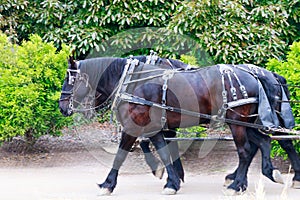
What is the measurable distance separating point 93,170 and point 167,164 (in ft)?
7.77

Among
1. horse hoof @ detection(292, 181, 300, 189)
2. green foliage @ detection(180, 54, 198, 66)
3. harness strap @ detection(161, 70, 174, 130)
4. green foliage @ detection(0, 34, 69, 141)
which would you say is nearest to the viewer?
harness strap @ detection(161, 70, 174, 130)

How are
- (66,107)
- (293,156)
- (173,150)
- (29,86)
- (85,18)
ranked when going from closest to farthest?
(66,107) < (293,156) < (173,150) < (29,86) < (85,18)

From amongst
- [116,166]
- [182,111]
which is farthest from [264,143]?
[116,166]

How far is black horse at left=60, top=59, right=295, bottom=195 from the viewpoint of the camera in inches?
287

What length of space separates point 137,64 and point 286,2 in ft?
14.3

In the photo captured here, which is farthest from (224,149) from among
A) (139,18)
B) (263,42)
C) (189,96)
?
(189,96)

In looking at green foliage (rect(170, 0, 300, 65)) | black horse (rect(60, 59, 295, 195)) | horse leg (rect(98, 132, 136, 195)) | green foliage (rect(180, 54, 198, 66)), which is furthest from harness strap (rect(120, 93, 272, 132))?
green foliage (rect(170, 0, 300, 65))

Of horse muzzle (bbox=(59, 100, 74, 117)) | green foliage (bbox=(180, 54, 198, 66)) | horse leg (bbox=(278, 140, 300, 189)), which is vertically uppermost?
green foliage (bbox=(180, 54, 198, 66))

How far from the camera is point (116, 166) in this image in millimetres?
7328

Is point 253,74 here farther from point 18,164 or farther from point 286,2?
point 18,164

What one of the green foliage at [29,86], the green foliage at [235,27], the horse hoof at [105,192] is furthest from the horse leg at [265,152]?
the green foliage at [29,86]

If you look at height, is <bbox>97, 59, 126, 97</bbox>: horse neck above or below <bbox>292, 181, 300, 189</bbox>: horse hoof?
above

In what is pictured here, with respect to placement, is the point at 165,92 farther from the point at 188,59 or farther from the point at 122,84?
the point at 188,59

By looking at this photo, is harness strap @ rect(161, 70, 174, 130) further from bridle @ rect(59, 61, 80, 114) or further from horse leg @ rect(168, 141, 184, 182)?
bridle @ rect(59, 61, 80, 114)
